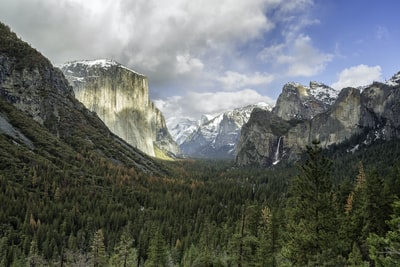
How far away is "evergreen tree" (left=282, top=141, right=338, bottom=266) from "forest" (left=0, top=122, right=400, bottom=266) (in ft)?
0.23

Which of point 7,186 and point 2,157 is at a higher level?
point 2,157

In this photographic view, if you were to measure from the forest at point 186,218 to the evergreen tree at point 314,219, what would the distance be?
0.07 m

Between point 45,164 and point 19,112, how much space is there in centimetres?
5922

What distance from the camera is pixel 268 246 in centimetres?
4859

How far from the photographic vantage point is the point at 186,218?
440ft

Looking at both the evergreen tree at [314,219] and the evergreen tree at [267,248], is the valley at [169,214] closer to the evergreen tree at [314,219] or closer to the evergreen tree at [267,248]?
the evergreen tree at [314,219]

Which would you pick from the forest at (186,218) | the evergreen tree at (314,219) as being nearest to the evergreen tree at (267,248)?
the forest at (186,218)

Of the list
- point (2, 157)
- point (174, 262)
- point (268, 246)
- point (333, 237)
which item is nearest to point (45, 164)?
point (2, 157)

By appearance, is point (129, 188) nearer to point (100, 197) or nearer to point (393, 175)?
point (100, 197)

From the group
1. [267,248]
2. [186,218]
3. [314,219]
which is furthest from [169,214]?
[314,219]

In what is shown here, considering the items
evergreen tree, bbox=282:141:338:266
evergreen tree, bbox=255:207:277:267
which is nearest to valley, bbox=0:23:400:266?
evergreen tree, bbox=282:141:338:266

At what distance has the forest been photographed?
25.5 metres

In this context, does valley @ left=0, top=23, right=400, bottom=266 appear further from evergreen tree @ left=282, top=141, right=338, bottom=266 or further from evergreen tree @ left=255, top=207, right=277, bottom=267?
evergreen tree @ left=255, top=207, right=277, bottom=267

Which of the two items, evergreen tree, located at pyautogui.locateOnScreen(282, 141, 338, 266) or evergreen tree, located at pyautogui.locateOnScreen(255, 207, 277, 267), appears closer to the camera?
evergreen tree, located at pyautogui.locateOnScreen(282, 141, 338, 266)
